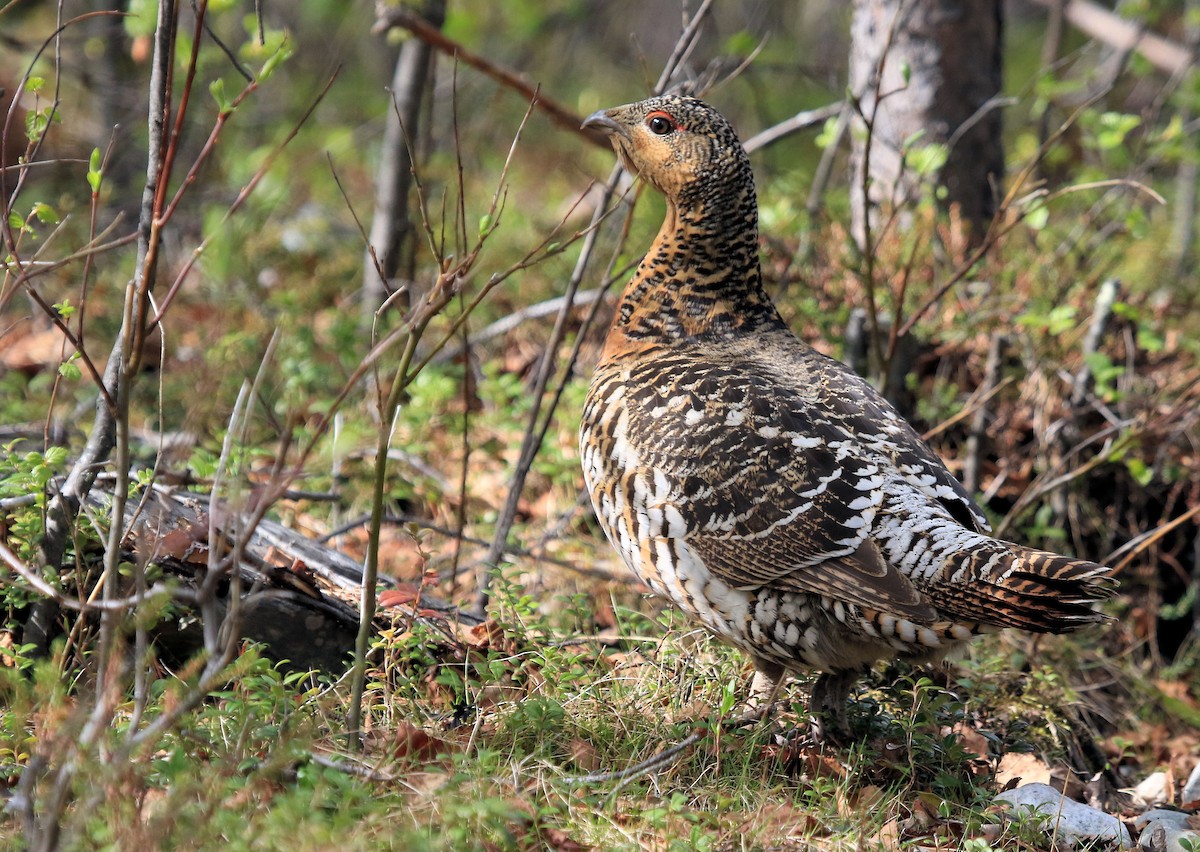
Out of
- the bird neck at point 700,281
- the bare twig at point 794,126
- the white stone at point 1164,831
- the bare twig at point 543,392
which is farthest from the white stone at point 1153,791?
the bare twig at point 794,126

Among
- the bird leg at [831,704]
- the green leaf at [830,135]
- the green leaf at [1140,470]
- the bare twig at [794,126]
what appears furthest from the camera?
the bare twig at [794,126]

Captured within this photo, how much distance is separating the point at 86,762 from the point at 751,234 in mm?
3016

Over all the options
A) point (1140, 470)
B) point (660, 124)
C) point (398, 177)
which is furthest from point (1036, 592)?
point (398, 177)

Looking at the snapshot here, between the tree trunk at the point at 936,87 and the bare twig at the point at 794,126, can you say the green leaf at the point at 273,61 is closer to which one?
the bare twig at the point at 794,126

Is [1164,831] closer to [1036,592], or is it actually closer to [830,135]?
[1036,592]

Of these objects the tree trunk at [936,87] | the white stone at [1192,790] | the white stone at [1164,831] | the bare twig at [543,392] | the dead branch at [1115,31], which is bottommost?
the white stone at [1192,790]

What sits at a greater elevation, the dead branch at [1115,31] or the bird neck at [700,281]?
the dead branch at [1115,31]

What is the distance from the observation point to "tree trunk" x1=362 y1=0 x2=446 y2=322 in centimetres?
644

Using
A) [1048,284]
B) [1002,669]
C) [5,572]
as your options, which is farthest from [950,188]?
[5,572]

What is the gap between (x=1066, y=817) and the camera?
3420 mm

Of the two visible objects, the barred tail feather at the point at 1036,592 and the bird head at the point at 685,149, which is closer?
the barred tail feather at the point at 1036,592

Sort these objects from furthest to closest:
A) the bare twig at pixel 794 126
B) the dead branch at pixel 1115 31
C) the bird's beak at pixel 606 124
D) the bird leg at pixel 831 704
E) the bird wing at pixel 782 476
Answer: the dead branch at pixel 1115 31 < the bare twig at pixel 794 126 < the bird's beak at pixel 606 124 < the bird leg at pixel 831 704 < the bird wing at pixel 782 476

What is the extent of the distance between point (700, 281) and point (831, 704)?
5.44ft

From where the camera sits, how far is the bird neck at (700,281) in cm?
426
